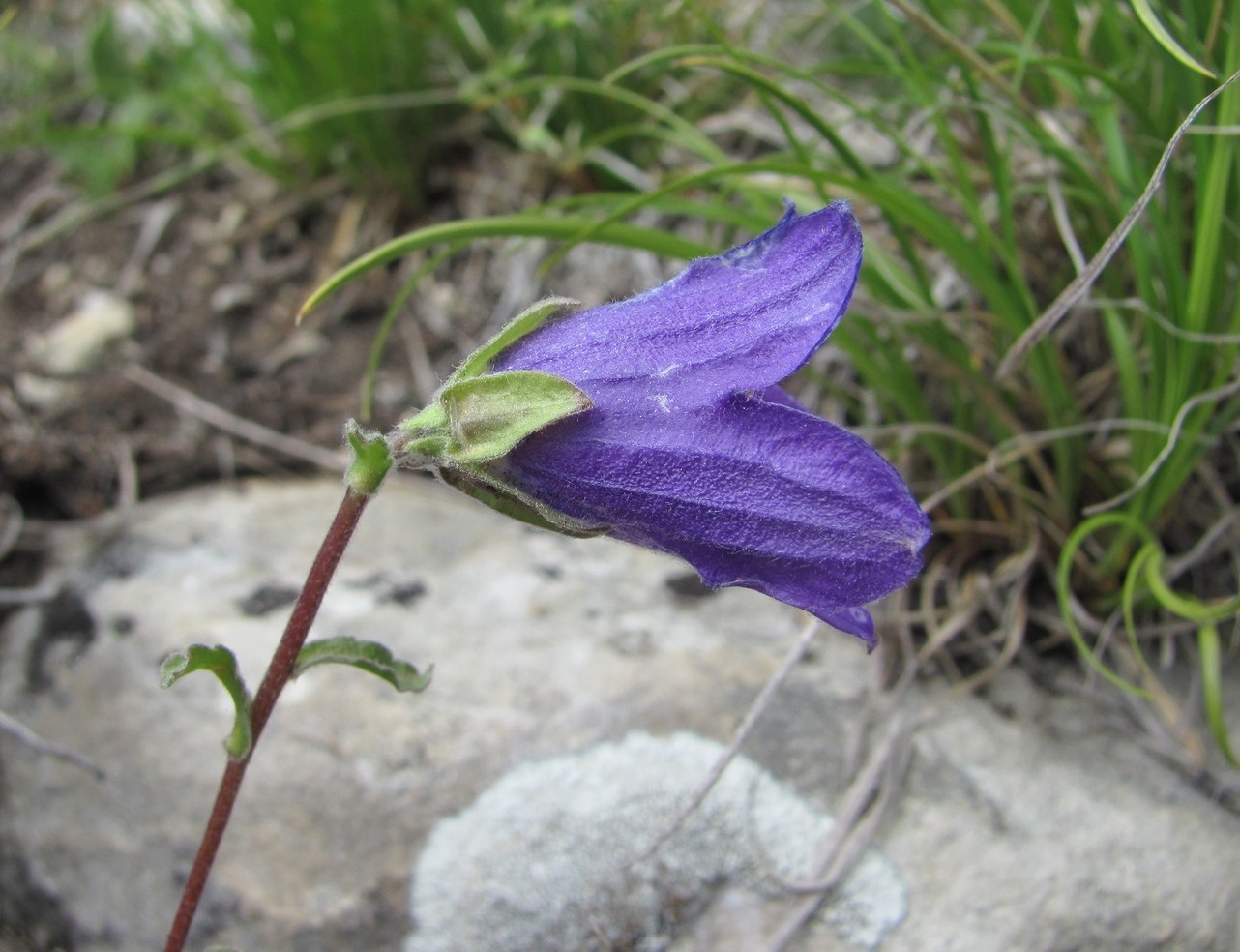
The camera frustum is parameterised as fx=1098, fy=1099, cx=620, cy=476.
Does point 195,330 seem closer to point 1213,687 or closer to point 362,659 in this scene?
point 362,659

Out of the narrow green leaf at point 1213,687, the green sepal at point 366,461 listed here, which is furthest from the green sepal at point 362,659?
the narrow green leaf at point 1213,687

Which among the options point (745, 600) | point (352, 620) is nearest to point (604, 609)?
point (745, 600)

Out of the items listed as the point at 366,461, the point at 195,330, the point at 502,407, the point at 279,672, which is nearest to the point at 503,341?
the point at 502,407

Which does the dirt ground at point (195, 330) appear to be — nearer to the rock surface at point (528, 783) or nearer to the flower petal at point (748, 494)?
the rock surface at point (528, 783)

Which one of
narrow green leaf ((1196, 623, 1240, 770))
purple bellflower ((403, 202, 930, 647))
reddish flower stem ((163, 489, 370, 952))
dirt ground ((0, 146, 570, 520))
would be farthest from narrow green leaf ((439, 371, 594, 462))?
dirt ground ((0, 146, 570, 520))

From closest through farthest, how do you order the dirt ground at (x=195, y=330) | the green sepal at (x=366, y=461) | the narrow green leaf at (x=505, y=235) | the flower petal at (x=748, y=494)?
1. the flower petal at (x=748, y=494)
2. the green sepal at (x=366, y=461)
3. the narrow green leaf at (x=505, y=235)
4. the dirt ground at (x=195, y=330)
